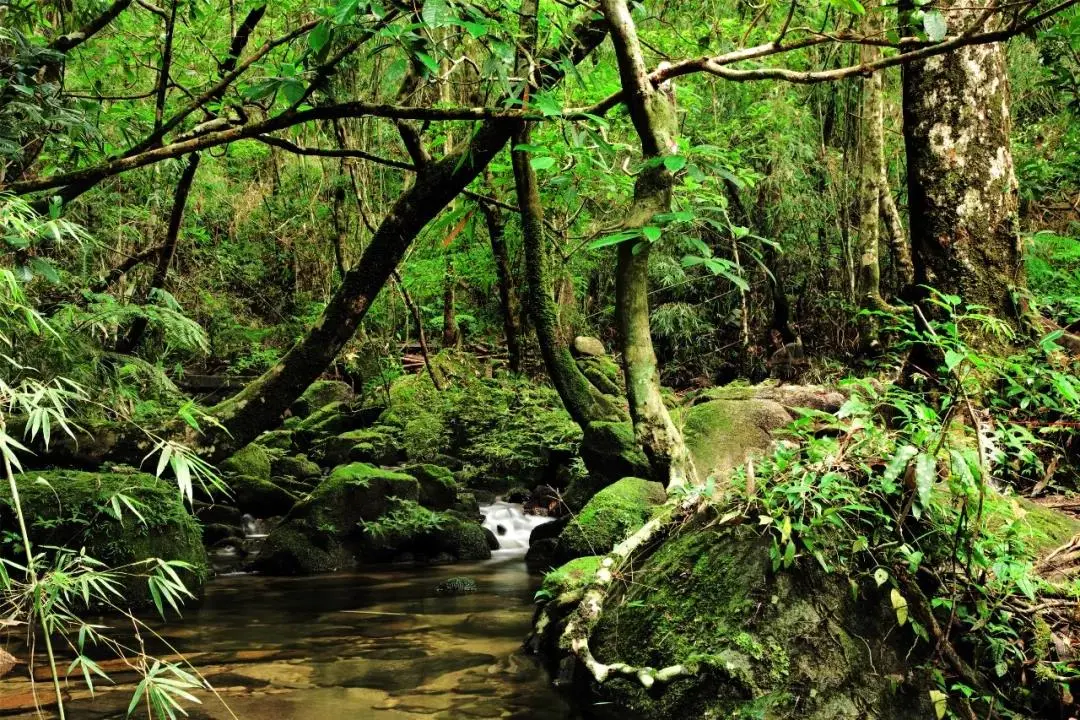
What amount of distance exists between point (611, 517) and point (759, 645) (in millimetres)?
3563

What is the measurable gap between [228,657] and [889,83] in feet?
41.7

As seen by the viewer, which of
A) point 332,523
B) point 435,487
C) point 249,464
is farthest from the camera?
point 249,464

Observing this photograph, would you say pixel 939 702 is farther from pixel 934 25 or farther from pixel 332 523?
pixel 332 523

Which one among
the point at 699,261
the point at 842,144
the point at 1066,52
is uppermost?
the point at 842,144

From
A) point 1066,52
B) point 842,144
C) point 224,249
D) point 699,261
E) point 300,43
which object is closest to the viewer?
point 699,261

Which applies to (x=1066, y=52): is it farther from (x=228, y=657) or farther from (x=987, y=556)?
(x=228, y=657)

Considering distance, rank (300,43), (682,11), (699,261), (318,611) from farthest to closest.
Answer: (682,11), (318,611), (300,43), (699,261)

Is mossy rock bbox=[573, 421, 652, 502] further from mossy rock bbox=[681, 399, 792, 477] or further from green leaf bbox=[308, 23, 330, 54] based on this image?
green leaf bbox=[308, 23, 330, 54]

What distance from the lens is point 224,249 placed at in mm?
16703

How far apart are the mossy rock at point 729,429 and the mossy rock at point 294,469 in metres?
5.21

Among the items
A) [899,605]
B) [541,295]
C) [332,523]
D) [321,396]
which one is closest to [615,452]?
[541,295]

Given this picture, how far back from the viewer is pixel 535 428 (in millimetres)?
11164

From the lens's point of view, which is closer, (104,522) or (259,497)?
(104,522)

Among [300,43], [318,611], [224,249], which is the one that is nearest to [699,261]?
[300,43]
